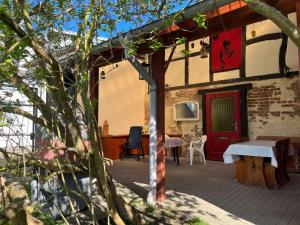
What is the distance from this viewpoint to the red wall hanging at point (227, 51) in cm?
822

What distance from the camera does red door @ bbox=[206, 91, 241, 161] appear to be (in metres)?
8.16

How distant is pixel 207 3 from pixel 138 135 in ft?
18.3

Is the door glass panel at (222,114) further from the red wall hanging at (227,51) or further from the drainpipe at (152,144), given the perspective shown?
the drainpipe at (152,144)

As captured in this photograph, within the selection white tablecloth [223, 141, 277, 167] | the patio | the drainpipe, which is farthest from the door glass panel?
the drainpipe

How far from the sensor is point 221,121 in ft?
27.9

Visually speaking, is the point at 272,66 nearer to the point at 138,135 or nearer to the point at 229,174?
the point at 229,174

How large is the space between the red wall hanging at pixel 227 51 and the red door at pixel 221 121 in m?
0.83

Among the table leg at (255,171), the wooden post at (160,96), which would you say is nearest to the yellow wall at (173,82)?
the table leg at (255,171)

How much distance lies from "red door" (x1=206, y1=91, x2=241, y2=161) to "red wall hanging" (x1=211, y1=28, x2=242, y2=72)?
32.6 inches

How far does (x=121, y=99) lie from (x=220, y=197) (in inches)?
264

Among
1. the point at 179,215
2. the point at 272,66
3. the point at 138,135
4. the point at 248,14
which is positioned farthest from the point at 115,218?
the point at 272,66

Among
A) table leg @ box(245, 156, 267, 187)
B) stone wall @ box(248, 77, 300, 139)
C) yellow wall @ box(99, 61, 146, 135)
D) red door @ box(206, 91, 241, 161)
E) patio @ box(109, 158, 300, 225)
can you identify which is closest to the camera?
patio @ box(109, 158, 300, 225)

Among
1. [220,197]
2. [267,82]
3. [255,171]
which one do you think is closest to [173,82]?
[267,82]

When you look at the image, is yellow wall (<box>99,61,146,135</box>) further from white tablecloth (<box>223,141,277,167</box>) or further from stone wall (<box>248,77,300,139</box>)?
white tablecloth (<box>223,141,277,167</box>)
